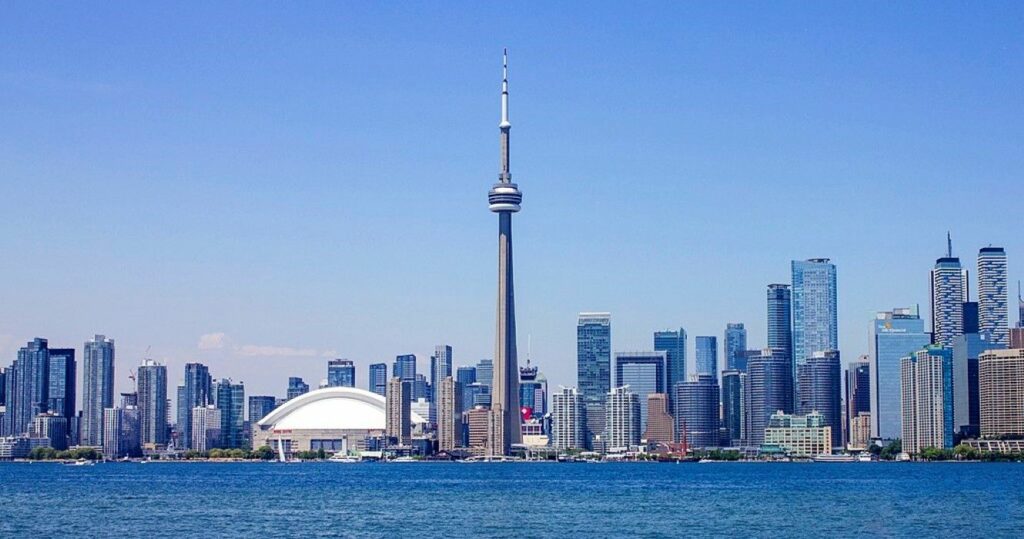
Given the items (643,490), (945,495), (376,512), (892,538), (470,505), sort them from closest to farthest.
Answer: (892,538), (376,512), (470,505), (945,495), (643,490)

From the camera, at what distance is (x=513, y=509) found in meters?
97.0

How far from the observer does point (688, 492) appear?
4926 inches

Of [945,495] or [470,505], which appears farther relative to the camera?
[945,495]

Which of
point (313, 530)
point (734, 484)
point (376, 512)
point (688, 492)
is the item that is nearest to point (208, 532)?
point (313, 530)

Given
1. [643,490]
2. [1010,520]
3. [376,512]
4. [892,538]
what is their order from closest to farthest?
[892,538], [1010,520], [376,512], [643,490]

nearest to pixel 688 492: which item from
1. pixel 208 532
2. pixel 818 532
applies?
pixel 818 532

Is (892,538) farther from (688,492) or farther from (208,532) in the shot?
(688,492)

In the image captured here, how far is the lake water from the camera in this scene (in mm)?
78938

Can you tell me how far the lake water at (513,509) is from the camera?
78938mm

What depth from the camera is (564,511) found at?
309 feet

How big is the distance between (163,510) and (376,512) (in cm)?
1330

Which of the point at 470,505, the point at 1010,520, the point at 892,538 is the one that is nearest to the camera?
the point at 892,538

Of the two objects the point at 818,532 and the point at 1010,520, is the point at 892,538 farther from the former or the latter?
the point at 1010,520

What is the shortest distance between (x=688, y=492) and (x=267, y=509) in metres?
40.4
